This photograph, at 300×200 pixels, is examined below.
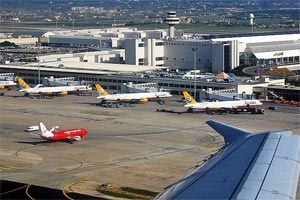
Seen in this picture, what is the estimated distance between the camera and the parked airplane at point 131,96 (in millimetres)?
64812

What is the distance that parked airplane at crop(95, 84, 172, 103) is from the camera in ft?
213

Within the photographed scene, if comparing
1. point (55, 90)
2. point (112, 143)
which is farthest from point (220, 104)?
point (55, 90)

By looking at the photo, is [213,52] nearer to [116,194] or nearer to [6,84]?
[6,84]

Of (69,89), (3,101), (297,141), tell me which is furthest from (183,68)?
Answer: (297,141)

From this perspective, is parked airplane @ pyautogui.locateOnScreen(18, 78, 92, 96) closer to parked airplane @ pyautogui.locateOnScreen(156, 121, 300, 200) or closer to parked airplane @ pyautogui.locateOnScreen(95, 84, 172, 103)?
parked airplane @ pyautogui.locateOnScreen(95, 84, 172, 103)

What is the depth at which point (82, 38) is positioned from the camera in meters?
127

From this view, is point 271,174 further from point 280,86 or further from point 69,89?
point 69,89

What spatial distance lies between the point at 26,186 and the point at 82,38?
96272mm


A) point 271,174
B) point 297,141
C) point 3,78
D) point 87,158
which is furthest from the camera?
point 3,78

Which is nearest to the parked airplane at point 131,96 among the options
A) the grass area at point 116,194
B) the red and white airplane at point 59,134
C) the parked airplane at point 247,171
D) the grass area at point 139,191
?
the red and white airplane at point 59,134

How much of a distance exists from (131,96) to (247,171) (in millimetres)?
52574

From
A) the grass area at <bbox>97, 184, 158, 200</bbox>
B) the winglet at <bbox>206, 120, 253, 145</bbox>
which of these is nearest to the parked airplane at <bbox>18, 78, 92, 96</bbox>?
the grass area at <bbox>97, 184, 158, 200</bbox>

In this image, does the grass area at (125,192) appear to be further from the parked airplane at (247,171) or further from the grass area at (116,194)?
the parked airplane at (247,171)

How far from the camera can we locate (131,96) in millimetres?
65500
